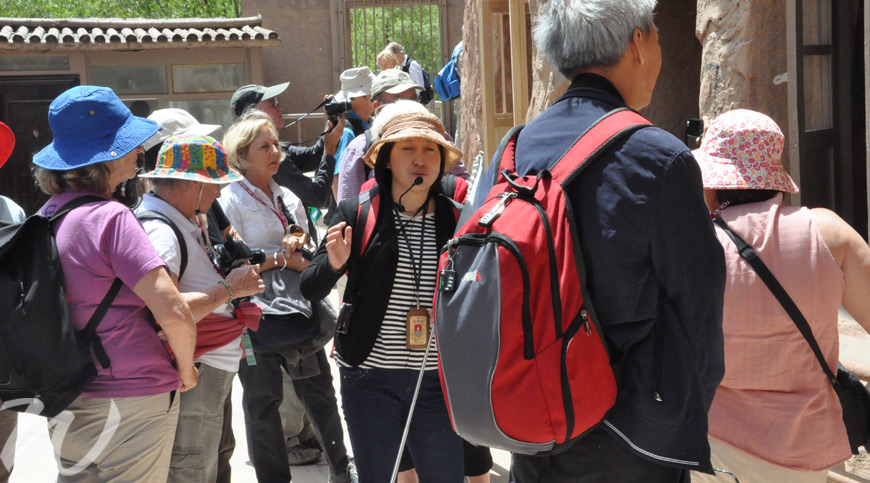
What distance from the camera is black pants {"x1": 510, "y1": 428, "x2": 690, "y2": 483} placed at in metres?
1.89

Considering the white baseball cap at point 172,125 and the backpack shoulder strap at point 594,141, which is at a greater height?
the white baseball cap at point 172,125

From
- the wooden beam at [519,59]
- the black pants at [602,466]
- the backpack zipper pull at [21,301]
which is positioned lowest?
the black pants at [602,466]

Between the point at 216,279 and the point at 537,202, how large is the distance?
188cm

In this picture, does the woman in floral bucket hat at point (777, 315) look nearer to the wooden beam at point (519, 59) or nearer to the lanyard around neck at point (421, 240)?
the lanyard around neck at point (421, 240)

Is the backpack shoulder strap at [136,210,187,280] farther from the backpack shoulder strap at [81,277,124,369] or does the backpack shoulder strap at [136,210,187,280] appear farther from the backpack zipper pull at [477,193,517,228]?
the backpack zipper pull at [477,193,517,228]

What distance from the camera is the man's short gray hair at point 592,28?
1.92m

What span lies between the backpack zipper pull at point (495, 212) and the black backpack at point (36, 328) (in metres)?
1.50

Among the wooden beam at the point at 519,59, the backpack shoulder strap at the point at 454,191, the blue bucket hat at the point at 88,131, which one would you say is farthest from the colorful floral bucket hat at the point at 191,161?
the wooden beam at the point at 519,59

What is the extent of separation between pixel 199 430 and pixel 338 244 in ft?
3.42

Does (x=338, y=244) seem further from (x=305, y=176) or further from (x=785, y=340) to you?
(x=305, y=176)

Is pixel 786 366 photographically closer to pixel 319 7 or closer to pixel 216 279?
pixel 216 279

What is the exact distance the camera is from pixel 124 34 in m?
14.5

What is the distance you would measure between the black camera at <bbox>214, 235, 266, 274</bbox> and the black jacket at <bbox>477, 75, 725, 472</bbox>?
6.61ft

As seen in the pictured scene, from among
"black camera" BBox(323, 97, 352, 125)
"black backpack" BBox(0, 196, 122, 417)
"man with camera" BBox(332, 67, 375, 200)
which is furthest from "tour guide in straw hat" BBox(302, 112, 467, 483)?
"man with camera" BBox(332, 67, 375, 200)
